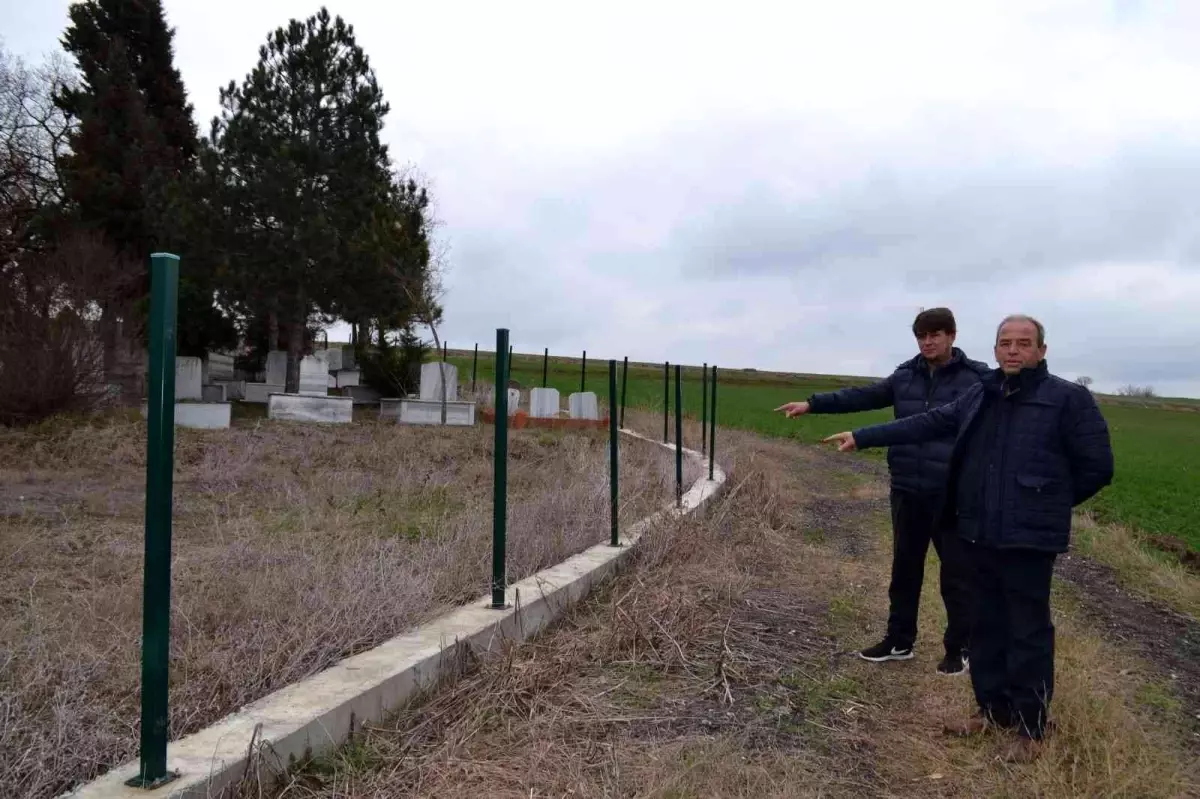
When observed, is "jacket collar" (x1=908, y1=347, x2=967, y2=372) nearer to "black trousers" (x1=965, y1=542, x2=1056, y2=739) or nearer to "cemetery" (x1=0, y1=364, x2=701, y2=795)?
"black trousers" (x1=965, y1=542, x2=1056, y2=739)

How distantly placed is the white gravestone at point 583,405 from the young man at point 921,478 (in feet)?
46.3

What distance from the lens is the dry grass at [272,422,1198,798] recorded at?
285 cm

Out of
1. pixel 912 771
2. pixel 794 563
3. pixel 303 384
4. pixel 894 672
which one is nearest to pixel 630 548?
pixel 794 563

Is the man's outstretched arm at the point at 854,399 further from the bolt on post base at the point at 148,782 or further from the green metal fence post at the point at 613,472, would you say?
the bolt on post base at the point at 148,782

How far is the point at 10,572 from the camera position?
4.87 metres

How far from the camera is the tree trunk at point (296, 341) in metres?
18.8

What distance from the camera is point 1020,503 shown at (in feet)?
10.2

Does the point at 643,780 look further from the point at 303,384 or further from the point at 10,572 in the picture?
the point at 303,384

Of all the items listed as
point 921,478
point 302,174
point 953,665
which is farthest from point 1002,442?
point 302,174

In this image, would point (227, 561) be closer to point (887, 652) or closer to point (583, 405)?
point (887, 652)

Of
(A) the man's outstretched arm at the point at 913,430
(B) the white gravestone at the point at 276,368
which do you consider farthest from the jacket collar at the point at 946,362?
(B) the white gravestone at the point at 276,368

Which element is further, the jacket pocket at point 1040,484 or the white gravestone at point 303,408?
the white gravestone at point 303,408

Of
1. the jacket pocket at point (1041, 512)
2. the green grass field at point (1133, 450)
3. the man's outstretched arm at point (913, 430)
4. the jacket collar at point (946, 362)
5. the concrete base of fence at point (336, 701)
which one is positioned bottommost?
the green grass field at point (1133, 450)

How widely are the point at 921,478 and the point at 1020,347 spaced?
1.03 metres
